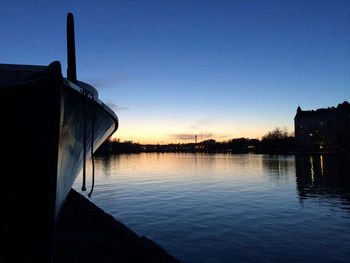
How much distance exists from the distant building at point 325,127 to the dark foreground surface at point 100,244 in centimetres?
11476

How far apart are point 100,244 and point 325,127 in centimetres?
13315

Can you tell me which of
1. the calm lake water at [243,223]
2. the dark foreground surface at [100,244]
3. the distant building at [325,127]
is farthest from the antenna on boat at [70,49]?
the distant building at [325,127]

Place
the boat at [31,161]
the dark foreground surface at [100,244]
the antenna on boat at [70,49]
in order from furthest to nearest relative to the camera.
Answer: the dark foreground surface at [100,244], the antenna on boat at [70,49], the boat at [31,161]

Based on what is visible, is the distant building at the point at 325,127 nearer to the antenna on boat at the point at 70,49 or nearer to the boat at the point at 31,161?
the antenna on boat at the point at 70,49

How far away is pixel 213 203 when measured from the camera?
57.7 feet

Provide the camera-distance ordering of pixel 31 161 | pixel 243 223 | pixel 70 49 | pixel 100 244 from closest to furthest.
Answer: pixel 31 161 < pixel 70 49 < pixel 100 244 < pixel 243 223

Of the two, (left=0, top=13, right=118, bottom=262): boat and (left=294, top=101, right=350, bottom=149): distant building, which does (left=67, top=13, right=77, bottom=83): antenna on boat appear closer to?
(left=0, top=13, right=118, bottom=262): boat

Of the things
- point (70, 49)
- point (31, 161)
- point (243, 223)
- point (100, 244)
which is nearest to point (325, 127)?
point (243, 223)

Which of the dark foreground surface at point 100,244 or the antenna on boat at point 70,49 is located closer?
the antenna on boat at point 70,49

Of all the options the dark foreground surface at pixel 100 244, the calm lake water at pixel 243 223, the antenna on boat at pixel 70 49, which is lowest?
the calm lake water at pixel 243 223

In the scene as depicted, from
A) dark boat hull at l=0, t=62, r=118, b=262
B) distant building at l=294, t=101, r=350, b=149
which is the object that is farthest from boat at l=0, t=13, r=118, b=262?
Result: distant building at l=294, t=101, r=350, b=149

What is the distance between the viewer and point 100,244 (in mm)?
7035

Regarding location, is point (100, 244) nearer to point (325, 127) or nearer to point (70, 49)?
point (70, 49)

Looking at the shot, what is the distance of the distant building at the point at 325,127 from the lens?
10700 cm
